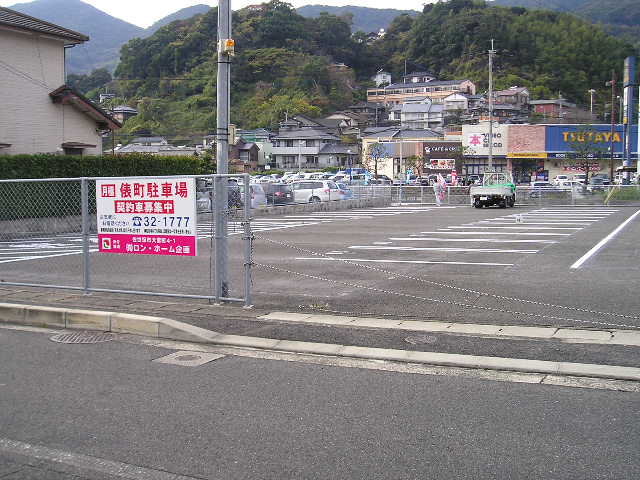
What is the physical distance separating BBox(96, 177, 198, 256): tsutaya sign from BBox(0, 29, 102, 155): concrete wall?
1867 centimetres

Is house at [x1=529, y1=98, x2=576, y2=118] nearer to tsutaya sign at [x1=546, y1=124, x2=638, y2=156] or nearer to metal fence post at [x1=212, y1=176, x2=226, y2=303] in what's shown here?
tsutaya sign at [x1=546, y1=124, x2=638, y2=156]

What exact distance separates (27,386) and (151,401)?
128cm

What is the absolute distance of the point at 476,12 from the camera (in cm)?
11944

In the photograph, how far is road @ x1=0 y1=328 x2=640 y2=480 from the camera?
13.7ft

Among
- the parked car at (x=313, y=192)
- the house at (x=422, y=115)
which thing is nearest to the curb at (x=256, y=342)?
the parked car at (x=313, y=192)

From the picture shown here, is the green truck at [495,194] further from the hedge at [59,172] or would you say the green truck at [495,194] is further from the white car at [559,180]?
the white car at [559,180]

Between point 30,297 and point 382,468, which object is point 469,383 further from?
point 30,297

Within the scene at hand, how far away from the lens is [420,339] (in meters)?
7.33

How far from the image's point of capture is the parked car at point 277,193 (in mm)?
29812

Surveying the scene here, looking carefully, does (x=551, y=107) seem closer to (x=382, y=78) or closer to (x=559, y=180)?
(x=382, y=78)

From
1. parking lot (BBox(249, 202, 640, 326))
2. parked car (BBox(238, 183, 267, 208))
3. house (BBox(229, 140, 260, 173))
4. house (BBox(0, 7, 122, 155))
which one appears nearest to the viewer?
parking lot (BBox(249, 202, 640, 326))

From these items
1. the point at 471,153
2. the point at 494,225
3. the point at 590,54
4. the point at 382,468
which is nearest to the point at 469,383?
the point at 382,468

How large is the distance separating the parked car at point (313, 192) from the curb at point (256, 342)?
2554 cm

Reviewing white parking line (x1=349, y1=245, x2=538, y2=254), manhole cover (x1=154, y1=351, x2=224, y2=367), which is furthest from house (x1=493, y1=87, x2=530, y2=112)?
manhole cover (x1=154, y1=351, x2=224, y2=367)
